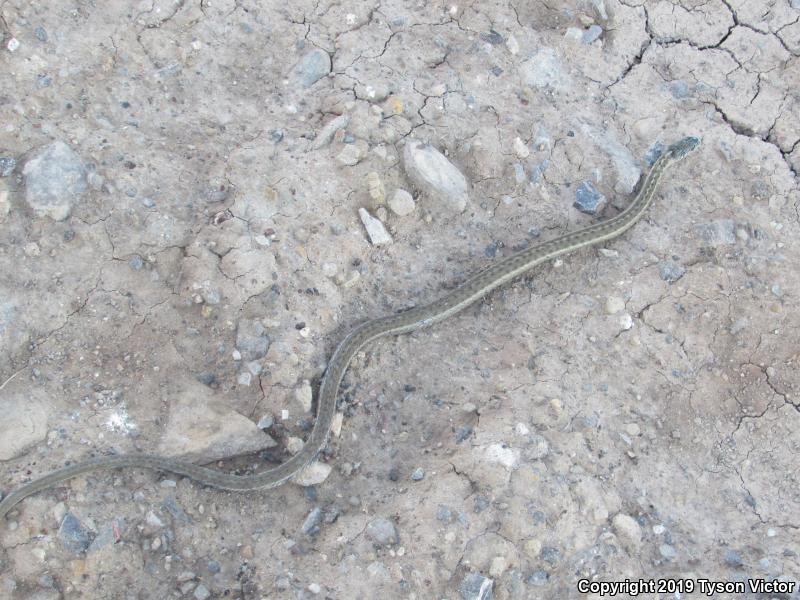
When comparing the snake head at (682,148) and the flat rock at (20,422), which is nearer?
the flat rock at (20,422)

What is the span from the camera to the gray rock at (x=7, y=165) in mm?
4797

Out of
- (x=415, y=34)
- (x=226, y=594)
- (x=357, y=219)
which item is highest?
(x=415, y=34)

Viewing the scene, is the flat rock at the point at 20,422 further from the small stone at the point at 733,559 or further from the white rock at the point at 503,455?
the small stone at the point at 733,559

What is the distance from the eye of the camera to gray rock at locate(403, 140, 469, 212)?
18.6 ft

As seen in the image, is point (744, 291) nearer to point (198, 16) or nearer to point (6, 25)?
point (198, 16)

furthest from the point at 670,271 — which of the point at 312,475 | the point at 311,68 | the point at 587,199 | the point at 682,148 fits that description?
the point at 311,68

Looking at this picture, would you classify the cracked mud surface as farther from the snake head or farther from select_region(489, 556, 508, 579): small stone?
the snake head

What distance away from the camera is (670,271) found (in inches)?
228

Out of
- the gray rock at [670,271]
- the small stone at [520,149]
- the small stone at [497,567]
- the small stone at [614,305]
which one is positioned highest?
the small stone at [520,149]

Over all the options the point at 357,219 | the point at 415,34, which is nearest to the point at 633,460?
the point at 357,219

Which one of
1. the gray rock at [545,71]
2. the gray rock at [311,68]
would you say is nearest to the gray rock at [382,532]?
the gray rock at [311,68]

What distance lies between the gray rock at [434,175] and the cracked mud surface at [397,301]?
0.35 feet

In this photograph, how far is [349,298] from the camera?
211 inches

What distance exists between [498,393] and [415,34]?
137 inches
